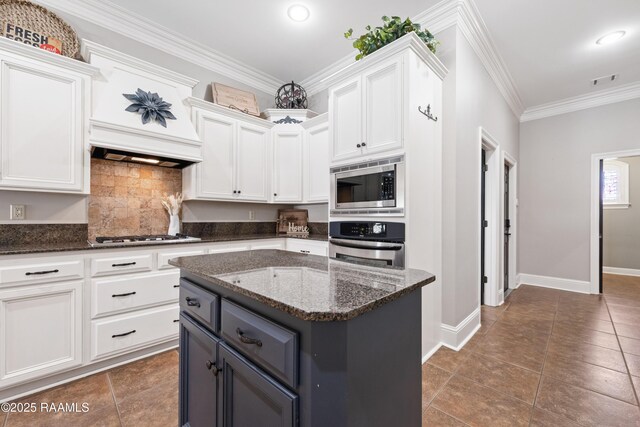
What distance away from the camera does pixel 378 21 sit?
2.74m

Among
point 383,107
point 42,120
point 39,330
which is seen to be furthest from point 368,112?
point 39,330

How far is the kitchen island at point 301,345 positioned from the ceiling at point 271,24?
2.47m

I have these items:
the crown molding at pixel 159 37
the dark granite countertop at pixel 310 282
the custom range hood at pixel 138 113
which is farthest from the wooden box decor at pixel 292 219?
the dark granite countertop at pixel 310 282

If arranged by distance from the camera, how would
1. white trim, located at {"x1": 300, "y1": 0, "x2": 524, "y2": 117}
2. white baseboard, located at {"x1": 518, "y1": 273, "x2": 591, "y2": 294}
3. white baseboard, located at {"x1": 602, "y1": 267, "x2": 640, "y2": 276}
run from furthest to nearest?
white baseboard, located at {"x1": 602, "y1": 267, "x2": 640, "y2": 276}, white baseboard, located at {"x1": 518, "y1": 273, "x2": 591, "y2": 294}, white trim, located at {"x1": 300, "y1": 0, "x2": 524, "y2": 117}

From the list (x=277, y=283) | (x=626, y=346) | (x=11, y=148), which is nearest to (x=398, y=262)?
(x=277, y=283)

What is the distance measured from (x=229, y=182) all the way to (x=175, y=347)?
1.75 m

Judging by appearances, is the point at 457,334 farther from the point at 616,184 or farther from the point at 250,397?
the point at 616,184

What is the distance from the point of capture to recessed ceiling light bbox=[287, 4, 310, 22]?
8.38 ft

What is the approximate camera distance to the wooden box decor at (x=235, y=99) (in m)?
3.28

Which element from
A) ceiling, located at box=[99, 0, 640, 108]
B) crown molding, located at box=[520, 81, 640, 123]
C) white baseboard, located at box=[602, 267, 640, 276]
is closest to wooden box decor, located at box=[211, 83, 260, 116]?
ceiling, located at box=[99, 0, 640, 108]

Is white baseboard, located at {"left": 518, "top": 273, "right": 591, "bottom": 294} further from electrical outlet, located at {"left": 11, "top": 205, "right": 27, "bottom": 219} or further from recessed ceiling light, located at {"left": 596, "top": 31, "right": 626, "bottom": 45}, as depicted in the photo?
electrical outlet, located at {"left": 11, "top": 205, "right": 27, "bottom": 219}

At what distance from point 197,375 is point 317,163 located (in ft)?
8.78

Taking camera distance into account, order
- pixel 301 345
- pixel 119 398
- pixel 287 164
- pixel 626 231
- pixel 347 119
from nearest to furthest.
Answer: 1. pixel 301 345
2. pixel 119 398
3. pixel 347 119
4. pixel 287 164
5. pixel 626 231

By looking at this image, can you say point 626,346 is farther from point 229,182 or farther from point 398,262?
point 229,182
